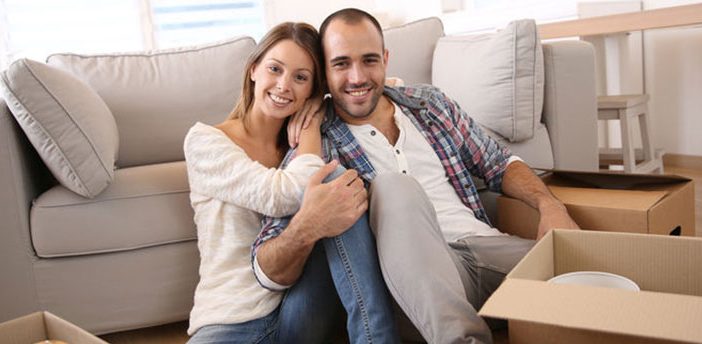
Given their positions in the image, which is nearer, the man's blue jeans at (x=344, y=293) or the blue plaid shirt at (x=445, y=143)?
the man's blue jeans at (x=344, y=293)

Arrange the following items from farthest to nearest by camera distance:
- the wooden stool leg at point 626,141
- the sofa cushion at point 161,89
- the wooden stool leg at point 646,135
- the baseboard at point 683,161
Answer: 1. the baseboard at point 683,161
2. the wooden stool leg at point 646,135
3. the wooden stool leg at point 626,141
4. the sofa cushion at point 161,89

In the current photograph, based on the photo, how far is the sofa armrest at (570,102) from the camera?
80.5 inches

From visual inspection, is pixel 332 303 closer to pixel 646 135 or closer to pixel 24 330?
pixel 24 330

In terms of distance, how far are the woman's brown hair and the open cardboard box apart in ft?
2.28

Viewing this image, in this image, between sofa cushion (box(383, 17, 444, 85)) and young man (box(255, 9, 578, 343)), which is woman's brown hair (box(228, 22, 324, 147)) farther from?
sofa cushion (box(383, 17, 444, 85))

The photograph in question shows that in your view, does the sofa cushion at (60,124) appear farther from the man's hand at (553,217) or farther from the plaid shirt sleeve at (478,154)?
the man's hand at (553,217)

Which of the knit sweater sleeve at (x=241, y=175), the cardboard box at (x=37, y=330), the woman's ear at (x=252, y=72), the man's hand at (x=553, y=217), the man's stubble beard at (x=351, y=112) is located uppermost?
the woman's ear at (x=252, y=72)

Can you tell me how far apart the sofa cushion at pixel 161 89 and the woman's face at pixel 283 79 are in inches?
31.6

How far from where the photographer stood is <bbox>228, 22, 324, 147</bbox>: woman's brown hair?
1.53 metres

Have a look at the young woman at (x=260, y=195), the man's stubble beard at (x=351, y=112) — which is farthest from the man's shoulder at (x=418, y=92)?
the young woman at (x=260, y=195)

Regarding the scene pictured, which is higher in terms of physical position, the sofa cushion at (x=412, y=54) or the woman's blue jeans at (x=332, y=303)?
the sofa cushion at (x=412, y=54)

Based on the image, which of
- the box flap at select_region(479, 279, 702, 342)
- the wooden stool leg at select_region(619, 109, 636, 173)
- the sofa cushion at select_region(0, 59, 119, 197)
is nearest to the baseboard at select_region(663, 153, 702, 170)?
the wooden stool leg at select_region(619, 109, 636, 173)

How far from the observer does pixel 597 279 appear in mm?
1030

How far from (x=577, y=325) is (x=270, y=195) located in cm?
72
